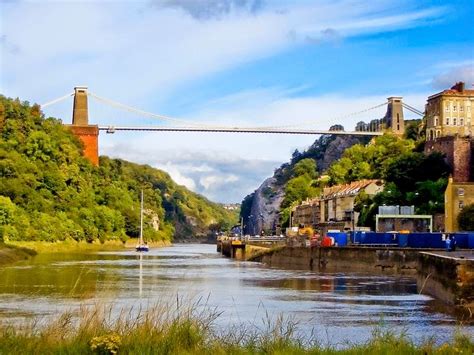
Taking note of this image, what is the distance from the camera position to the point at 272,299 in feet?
102

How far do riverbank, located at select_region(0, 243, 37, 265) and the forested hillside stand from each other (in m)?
7.86

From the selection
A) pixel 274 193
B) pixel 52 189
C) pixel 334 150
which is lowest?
pixel 52 189

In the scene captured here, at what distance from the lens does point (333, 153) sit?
7357 inches

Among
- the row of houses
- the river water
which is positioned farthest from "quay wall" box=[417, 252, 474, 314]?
the row of houses

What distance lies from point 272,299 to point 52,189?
83.3m

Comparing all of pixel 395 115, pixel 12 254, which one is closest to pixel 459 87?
pixel 395 115

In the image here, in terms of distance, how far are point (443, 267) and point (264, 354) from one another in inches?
707

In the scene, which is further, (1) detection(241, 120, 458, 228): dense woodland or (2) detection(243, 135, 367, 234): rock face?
(2) detection(243, 135, 367, 234): rock face

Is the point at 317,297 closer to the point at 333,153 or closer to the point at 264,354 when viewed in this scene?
the point at 264,354

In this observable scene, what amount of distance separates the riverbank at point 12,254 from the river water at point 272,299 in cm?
1348

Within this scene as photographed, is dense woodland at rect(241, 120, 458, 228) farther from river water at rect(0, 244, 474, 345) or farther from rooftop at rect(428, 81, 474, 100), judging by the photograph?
river water at rect(0, 244, 474, 345)

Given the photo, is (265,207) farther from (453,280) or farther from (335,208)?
(453,280)

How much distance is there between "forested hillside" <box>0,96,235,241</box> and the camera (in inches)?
3647

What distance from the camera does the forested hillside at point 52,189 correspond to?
304 feet
